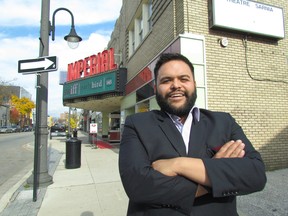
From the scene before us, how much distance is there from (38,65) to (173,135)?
4975mm

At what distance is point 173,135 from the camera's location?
5.42 feet

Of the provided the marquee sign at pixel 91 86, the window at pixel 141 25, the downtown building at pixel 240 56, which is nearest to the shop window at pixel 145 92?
the downtown building at pixel 240 56

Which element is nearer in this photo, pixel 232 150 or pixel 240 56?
pixel 232 150

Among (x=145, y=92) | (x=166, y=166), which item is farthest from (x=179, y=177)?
(x=145, y=92)

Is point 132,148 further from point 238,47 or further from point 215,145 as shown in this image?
point 238,47

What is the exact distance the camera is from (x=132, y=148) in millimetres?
1696

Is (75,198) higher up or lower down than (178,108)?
lower down

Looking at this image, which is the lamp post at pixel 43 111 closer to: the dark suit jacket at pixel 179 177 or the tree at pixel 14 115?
the dark suit jacket at pixel 179 177

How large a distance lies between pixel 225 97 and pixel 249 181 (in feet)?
20.7

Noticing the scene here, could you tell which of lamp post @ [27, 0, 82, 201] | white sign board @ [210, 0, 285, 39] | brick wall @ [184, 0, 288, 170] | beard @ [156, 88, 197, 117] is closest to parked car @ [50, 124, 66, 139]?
lamp post @ [27, 0, 82, 201]

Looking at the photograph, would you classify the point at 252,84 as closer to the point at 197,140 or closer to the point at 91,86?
the point at 197,140

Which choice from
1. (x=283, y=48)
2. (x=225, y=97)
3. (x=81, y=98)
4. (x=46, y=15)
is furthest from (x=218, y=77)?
(x=81, y=98)

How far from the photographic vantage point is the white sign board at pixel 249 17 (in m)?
7.53

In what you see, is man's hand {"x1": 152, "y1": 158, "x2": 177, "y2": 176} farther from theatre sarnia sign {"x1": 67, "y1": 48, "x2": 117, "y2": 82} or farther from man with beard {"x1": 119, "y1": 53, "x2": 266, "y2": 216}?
theatre sarnia sign {"x1": 67, "y1": 48, "x2": 117, "y2": 82}
